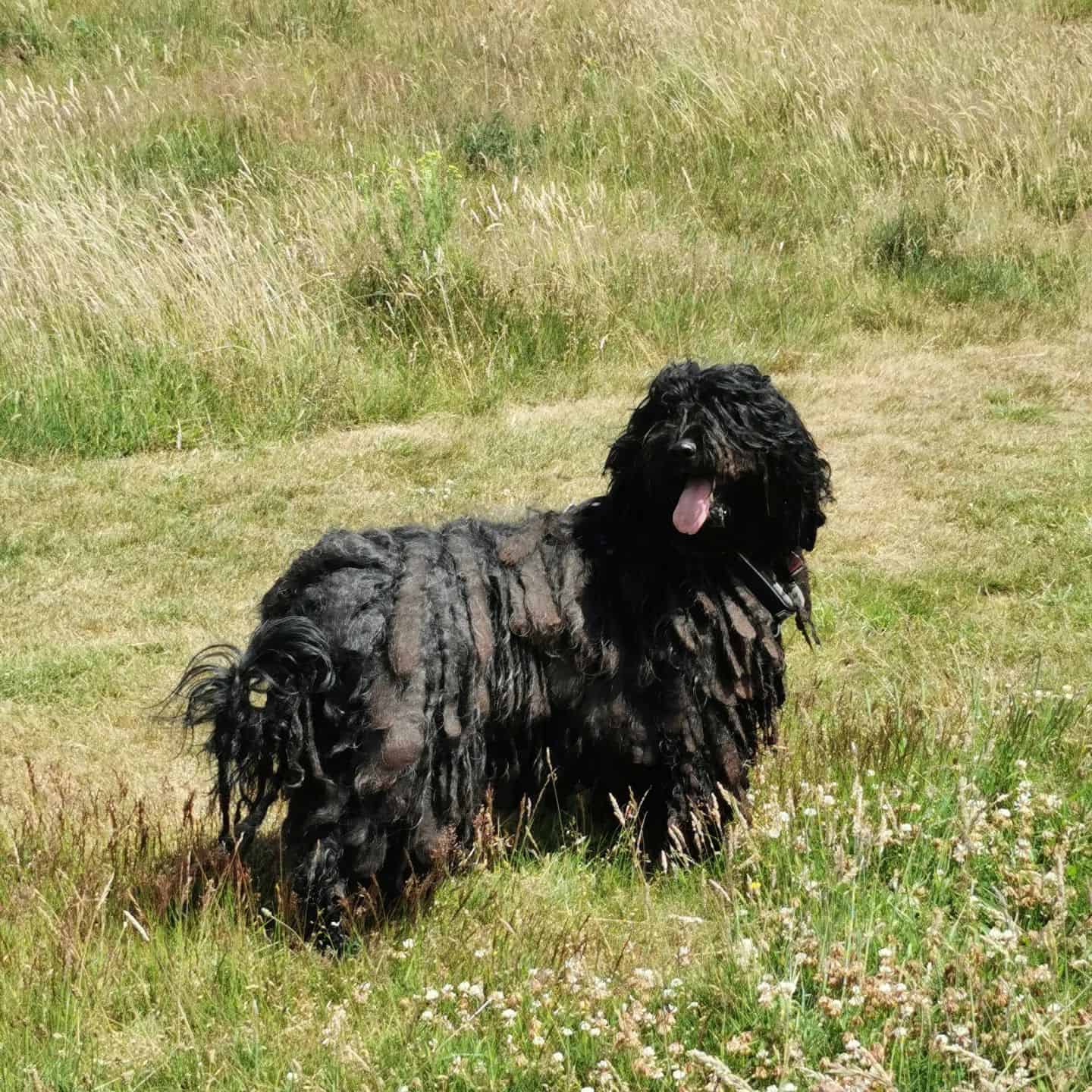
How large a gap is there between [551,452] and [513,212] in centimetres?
233

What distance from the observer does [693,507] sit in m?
3.76

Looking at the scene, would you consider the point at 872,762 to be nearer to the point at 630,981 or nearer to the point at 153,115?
the point at 630,981

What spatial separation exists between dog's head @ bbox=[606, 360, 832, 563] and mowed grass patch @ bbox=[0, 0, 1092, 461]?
4.32m

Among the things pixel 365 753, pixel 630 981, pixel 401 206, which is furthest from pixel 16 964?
pixel 401 206

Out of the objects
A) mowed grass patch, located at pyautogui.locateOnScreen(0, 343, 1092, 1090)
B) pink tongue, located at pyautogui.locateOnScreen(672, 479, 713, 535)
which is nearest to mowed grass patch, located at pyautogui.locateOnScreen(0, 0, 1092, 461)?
mowed grass patch, located at pyautogui.locateOnScreen(0, 343, 1092, 1090)

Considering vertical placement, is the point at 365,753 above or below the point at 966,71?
below

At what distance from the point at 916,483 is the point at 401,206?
141 inches

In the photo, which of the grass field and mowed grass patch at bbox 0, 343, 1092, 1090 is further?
the grass field

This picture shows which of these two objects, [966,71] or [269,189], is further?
[966,71]

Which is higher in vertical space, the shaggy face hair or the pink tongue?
the pink tongue

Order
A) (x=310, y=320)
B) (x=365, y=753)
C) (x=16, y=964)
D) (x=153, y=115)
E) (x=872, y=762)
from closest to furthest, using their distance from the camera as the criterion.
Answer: (x=16, y=964)
(x=365, y=753)
(x=872, y=762)
(x=310, y=320)
(x=153, y=115)

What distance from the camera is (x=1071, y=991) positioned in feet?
9.59

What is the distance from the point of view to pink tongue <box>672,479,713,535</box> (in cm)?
374

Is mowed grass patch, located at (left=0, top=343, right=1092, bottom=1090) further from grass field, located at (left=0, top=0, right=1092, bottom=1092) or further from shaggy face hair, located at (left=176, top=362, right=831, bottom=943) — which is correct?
shaggy face hair, located at (left=176, top=362, right=831, bottom=943)
